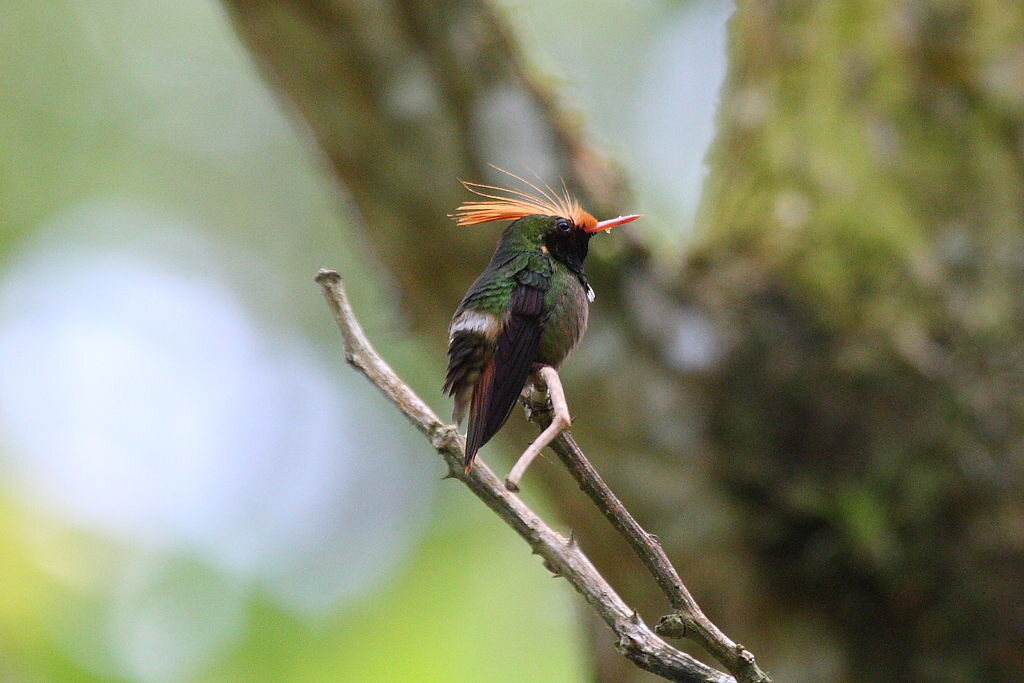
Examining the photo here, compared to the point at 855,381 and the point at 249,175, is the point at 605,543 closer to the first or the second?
the point at 855,381

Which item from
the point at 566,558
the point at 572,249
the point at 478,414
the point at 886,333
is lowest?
the point at 566,558

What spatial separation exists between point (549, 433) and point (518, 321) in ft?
1.47

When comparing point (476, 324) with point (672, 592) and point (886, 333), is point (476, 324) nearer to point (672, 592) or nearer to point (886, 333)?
point (672, 592)

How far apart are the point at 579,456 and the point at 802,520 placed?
111 inches

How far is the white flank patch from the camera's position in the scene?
1.84m

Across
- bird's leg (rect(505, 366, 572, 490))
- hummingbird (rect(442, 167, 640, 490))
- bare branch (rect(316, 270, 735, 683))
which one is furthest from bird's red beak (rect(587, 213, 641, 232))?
bare branch (rect(316, 270, 735, 683))

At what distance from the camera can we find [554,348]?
1.85 metres

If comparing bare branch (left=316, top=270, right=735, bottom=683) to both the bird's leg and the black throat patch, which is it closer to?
the bird's leg

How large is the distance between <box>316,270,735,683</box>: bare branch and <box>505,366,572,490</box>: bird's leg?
0.26 feet

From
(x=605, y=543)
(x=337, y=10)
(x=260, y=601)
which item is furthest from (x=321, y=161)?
(x=260, y=601)

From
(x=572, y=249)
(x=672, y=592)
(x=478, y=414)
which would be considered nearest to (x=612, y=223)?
(x=572, y=249)

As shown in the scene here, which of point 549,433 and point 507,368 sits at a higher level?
point 507,368

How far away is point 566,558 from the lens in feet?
4.87

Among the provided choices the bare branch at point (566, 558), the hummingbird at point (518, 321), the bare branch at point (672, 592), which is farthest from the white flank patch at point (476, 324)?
the bare branch at point (672, 592)
